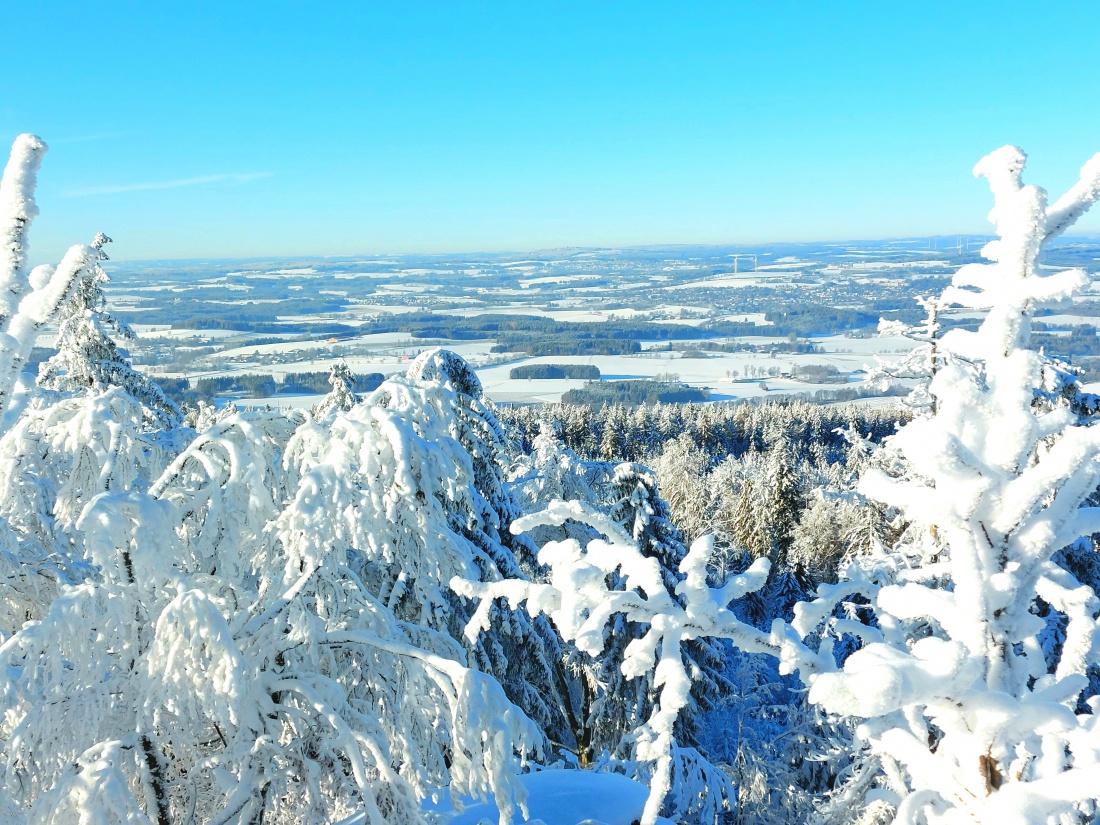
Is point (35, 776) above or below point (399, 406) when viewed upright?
below

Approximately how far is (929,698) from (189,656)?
3.35 m

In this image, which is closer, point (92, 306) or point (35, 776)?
point (35, 776)

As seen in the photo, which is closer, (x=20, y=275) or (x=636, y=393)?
(x=20, y=275)

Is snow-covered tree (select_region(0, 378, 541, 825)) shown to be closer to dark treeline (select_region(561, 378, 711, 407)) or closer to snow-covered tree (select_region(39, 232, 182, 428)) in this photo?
snow-covered tree (select_region(39, 232, 182, 428))

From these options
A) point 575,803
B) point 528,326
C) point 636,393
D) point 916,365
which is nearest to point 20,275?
point 575,803

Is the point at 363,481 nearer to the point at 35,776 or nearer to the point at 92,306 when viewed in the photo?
the point at 35,776

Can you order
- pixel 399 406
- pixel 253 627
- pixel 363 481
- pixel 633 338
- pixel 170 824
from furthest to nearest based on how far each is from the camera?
pixel 633 338, pixel 399 406, pixel 363 481, pixel 253 627, pixel 170 824

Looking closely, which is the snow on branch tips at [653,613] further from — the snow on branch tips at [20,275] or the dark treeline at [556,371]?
the dark treeline at [556,371]

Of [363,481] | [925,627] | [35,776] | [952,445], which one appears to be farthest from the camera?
[925,627]

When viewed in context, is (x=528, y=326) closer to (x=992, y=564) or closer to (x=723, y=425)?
(x=723, y=425)

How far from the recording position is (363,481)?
4.68 meters

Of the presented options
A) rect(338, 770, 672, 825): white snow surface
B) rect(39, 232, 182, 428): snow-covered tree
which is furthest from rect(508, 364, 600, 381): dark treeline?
rect(338, 770, 672, 825): white snow surface

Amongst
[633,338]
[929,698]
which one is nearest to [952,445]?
[929,698]

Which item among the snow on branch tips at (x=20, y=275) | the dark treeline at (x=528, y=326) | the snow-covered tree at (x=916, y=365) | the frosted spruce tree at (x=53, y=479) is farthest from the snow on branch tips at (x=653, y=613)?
the dark treeline at (x=528, y=326)
